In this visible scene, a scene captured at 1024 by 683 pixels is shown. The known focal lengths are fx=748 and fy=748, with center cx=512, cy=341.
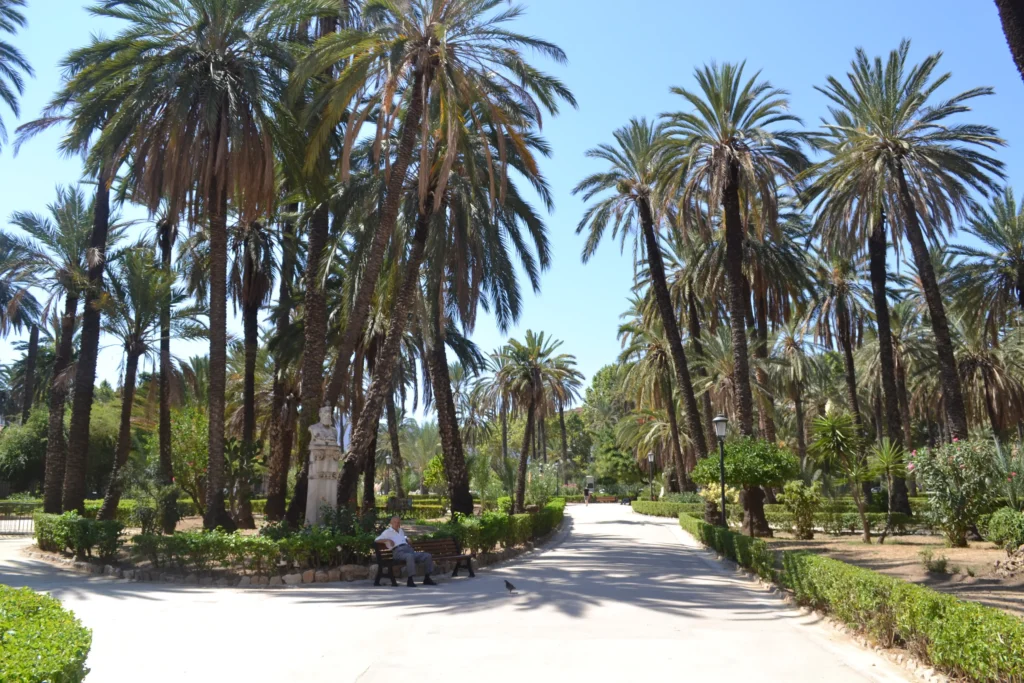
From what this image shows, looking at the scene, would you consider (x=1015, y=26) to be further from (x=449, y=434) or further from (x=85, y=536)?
(x=449, y=434)

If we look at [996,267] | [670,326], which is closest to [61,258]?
[670,326]

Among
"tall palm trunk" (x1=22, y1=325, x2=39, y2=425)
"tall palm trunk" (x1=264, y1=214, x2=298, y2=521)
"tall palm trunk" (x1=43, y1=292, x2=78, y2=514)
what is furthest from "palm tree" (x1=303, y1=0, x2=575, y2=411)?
"tall palm trunk" (x1=22, y1=325, x2=39, y2=425)

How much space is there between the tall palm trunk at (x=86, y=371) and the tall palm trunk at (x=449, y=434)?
10.1 meters

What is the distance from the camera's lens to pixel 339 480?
16531 mm

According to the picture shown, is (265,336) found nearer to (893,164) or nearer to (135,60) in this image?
(135,60)

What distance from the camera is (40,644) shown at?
4.45 metres

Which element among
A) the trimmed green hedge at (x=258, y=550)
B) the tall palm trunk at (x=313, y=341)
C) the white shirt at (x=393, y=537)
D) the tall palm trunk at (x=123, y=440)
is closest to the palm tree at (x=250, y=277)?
the tall palm trunk at (x=123, y=440)

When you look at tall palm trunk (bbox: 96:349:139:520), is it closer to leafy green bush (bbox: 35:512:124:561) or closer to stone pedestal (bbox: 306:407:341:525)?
leafy green bush (bbox: 35:512:124:561)

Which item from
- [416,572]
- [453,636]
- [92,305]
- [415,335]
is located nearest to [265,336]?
[415,335]

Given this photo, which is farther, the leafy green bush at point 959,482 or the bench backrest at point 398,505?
the bench backrest at point 398,505

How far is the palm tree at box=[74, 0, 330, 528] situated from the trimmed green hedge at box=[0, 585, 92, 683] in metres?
11.9

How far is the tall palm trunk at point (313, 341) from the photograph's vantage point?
17.6 m

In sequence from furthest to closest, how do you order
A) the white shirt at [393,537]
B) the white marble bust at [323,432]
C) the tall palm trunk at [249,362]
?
the tall palm trunk at [249,362] → the white marble bust at [323,432] → the white shirt at [393,537]

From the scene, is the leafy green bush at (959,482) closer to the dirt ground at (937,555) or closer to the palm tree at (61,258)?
the dirt ground at (937,555)
